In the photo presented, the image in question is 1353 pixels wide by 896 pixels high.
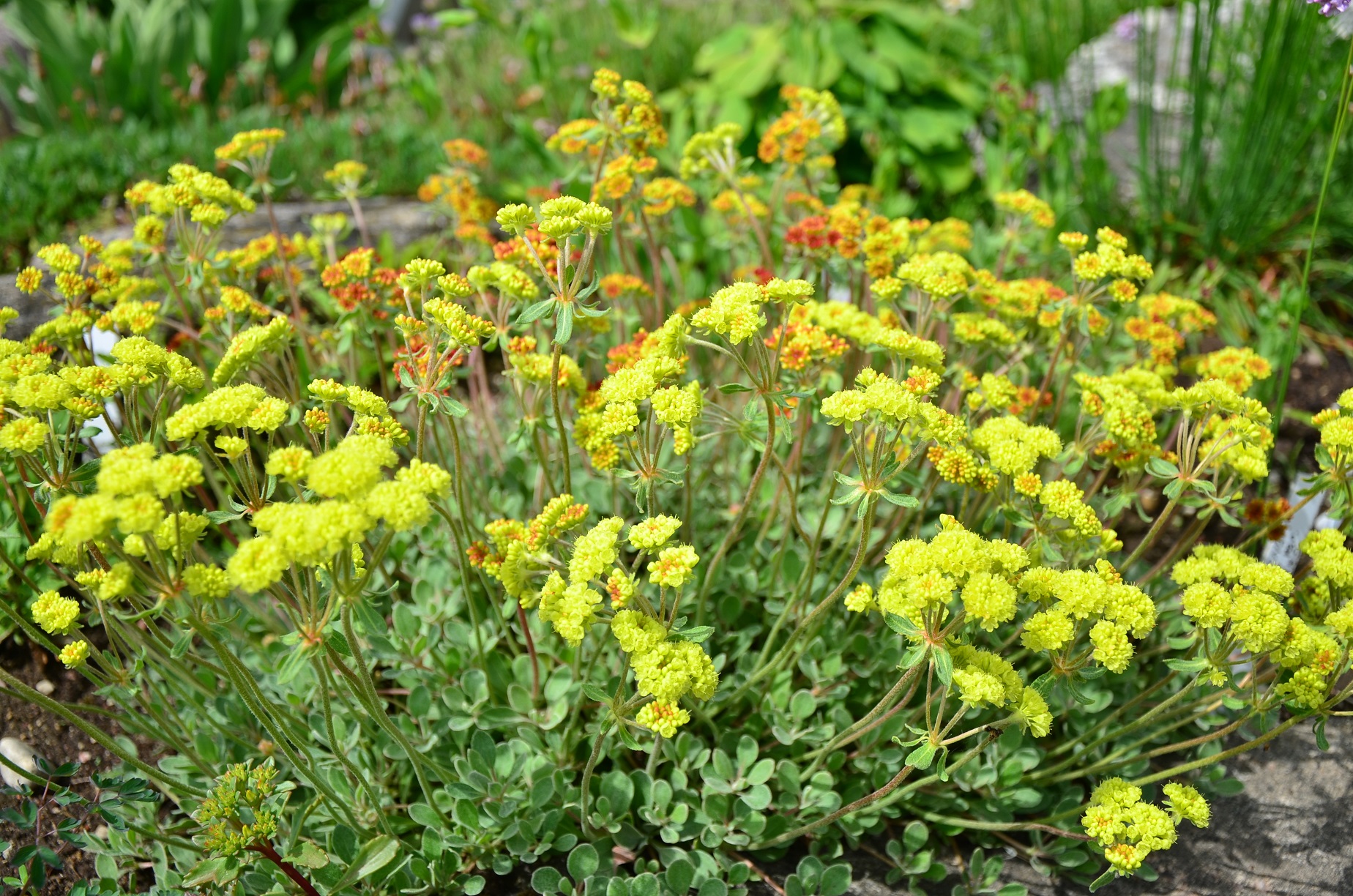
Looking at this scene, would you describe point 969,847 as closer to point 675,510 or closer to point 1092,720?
point 1092,720

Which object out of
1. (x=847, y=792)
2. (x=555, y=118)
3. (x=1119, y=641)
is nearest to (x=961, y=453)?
(x=1119, y=641)

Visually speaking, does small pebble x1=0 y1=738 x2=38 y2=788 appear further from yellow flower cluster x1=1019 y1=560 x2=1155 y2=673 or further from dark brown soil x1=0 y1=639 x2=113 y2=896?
yellow flower cluster x1=1019 y1=560 x2=1155 y2=673

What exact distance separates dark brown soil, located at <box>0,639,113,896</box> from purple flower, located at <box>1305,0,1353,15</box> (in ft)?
11.6

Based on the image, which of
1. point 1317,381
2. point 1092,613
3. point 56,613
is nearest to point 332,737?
point 56,613

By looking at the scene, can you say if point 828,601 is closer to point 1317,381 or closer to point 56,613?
point 56,613

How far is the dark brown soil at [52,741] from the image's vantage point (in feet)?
7.92

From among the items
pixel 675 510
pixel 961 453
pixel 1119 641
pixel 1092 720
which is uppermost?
pixel 961 453

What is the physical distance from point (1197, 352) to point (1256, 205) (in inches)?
27.5

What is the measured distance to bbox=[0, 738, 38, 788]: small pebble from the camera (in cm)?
257

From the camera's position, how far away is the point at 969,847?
102 inches

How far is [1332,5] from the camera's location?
221 cm

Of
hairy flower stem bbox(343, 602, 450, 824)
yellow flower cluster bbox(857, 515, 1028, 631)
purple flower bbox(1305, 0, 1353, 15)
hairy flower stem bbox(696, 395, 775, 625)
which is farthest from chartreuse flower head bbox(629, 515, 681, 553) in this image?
purple flower bbox(1305, 0, 1353, 15)

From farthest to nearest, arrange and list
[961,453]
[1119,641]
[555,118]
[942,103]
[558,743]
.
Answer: [555,118], [942,103], [558,743], [961,453], [1119,641]

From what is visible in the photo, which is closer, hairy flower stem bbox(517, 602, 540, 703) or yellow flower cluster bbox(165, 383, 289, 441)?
yellow flower cluster bbox(165, 383, 289, 441)
